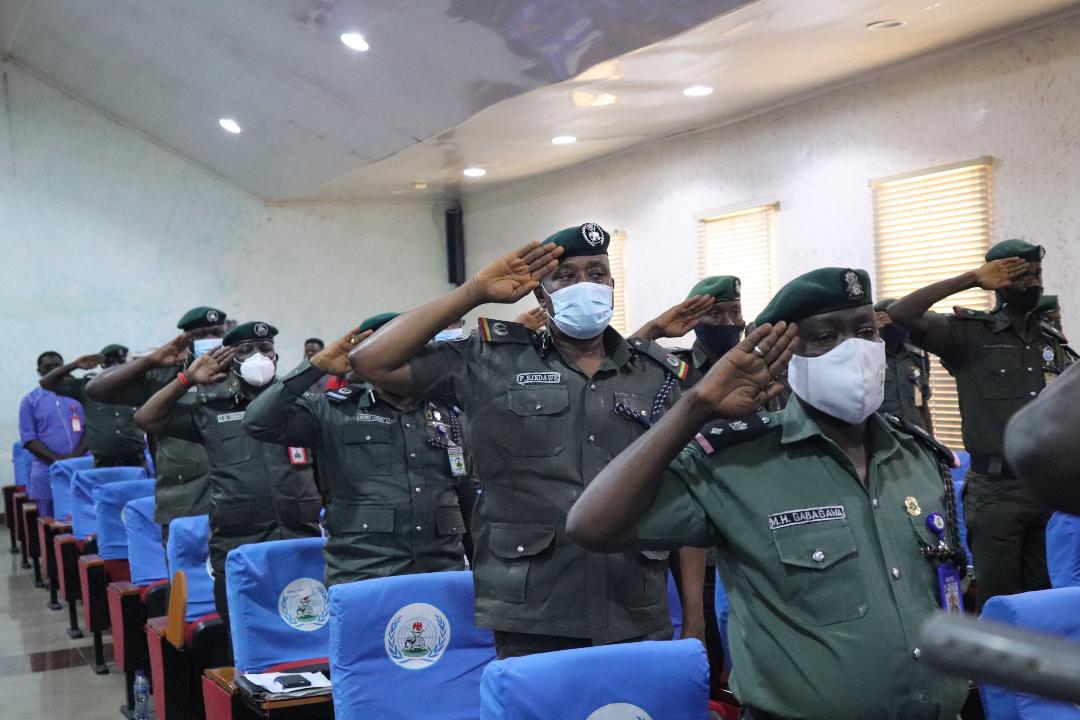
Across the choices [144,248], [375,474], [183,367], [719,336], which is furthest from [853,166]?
[144,248]

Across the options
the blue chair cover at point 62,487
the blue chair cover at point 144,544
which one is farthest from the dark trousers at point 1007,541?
the blue chair cover at point 62,487

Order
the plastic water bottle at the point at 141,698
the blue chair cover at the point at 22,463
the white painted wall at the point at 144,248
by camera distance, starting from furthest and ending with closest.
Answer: the white painted wall at the point at 144,248, the blue chair cover at the point at 22,463, the plastic water bottle at the point at 141,698

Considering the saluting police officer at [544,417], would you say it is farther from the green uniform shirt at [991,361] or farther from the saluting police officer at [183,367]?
the saluting police officer at [183,367]

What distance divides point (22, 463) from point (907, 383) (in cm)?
876

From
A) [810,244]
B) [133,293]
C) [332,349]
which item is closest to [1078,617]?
[332,349]

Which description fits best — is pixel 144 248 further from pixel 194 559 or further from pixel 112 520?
pixel 194 559

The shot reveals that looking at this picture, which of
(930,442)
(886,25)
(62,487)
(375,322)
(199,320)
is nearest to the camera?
(930,442)

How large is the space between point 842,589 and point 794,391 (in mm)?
382

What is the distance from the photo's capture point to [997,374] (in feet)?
15.7

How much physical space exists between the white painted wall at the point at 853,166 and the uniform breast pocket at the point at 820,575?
5239 mm

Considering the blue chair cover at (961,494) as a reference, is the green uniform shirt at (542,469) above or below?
above

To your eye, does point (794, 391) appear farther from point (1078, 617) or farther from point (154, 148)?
point (154, 148)

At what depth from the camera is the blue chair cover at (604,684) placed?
7.54 feet

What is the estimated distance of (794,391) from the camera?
2.10m
